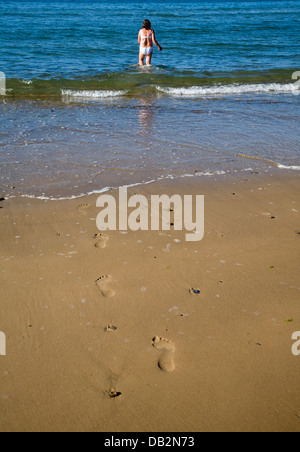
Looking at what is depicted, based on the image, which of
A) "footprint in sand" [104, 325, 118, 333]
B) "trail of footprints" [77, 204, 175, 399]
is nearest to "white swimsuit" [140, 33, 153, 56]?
"trail of footprints" [77, 204, 175, 399]

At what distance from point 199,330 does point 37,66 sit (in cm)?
1114

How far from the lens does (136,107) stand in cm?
788

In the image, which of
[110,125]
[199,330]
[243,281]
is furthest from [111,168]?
[199,330]

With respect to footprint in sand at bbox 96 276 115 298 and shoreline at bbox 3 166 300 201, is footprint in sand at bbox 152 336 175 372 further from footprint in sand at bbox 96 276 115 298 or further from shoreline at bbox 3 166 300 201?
shoreline at bbox 3 166 300 201

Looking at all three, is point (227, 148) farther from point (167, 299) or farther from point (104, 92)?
point (104, 92)

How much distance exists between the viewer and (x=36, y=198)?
3.86 m

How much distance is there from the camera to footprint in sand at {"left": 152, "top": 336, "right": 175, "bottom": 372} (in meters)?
2.05

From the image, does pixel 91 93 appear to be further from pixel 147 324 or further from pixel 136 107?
pixel 147 324

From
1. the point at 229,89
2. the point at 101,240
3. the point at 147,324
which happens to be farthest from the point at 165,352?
the point at 229,89

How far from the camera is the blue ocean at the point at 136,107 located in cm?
472

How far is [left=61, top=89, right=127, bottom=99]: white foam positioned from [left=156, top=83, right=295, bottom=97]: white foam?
1.20 meters

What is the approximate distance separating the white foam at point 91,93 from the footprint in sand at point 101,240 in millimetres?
6589

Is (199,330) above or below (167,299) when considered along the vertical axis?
below

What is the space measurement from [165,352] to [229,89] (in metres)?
9.02
